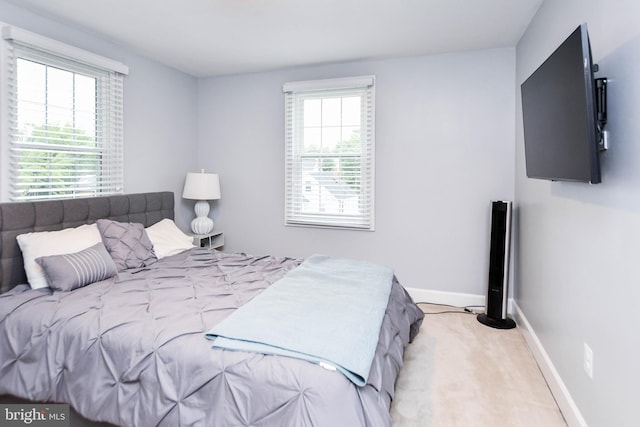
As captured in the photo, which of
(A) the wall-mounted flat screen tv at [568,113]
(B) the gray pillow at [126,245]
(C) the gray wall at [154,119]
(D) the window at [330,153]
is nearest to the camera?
(A) the wall-mounted flat screen tv at [568,113]

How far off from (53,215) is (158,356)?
5.77ft

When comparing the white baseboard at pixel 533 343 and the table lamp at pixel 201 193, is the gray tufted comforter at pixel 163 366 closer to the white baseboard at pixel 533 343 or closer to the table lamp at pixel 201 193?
the white baseboard at pixel 533 343

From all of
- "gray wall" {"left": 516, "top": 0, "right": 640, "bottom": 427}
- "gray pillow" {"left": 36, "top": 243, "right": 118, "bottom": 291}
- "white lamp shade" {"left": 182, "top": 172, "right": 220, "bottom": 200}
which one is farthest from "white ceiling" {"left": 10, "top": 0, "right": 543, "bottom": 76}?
"gray pillow" {"left": 36, "top": 243, "right": 118, "bottom": 291}

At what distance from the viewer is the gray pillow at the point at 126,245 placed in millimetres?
2771

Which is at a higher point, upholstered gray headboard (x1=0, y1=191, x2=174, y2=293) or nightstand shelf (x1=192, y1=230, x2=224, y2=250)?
upholstered gray headboard (x1=0, y1=191, x2=174, y2=293)

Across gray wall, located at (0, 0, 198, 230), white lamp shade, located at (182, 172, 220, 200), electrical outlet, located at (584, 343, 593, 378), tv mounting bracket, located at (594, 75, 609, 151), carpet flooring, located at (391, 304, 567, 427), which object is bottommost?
carpet flooring, located at (391, 304, 567, 427)

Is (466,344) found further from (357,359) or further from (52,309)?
(52,309)

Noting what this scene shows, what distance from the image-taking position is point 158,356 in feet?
5.32

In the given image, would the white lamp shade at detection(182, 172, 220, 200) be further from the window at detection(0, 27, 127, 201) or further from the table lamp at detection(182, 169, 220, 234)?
the window at detection(0, 27, 127, 201)

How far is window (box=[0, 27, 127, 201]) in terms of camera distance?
102 inches

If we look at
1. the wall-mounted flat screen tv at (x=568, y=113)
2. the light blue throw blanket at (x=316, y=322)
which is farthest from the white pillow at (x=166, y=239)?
the wall-mounted flat screen tv at (x=568, y=113)

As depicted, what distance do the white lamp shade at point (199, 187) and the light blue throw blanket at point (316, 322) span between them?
1.94m

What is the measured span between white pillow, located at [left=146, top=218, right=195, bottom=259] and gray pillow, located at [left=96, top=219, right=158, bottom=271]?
0.45 feet

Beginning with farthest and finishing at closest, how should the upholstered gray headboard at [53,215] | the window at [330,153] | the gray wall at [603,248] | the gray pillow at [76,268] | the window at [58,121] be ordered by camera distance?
the window at [330,153] < the window at [58,121] < the upholstered gray headboard at [53,215] < the gray pillow at [76,268] < the gray wall at [603,248]
